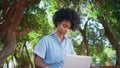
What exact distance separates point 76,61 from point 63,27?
37cm

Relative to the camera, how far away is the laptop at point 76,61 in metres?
3.27

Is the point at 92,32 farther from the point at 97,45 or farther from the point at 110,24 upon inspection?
the point at 110,24

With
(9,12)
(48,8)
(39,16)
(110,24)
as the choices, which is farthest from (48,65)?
(48,8)

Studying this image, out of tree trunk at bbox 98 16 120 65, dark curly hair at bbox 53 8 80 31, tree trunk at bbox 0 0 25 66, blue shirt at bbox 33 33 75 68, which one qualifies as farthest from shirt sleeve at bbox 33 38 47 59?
tree trunk at bbox 98 16 120 65

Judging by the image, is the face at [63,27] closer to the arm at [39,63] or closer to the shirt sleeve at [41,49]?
the shirt sleeve at [41,49]

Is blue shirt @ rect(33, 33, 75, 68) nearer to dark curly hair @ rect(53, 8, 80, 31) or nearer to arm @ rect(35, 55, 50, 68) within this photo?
arm @ rect(35, 55, 50, 68)

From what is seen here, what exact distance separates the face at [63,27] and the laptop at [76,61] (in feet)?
1.01

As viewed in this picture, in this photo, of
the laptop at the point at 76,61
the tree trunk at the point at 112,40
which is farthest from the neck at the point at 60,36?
the tree trunk at the point at 112,40

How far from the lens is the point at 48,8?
15.8 meters

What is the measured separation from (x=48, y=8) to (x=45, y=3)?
47cm

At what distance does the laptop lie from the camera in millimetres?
3275

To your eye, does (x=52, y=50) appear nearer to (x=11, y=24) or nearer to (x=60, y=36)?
(x=60, y=36)

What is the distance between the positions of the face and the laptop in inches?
12.1

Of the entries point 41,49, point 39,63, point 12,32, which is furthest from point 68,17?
point 12,32
